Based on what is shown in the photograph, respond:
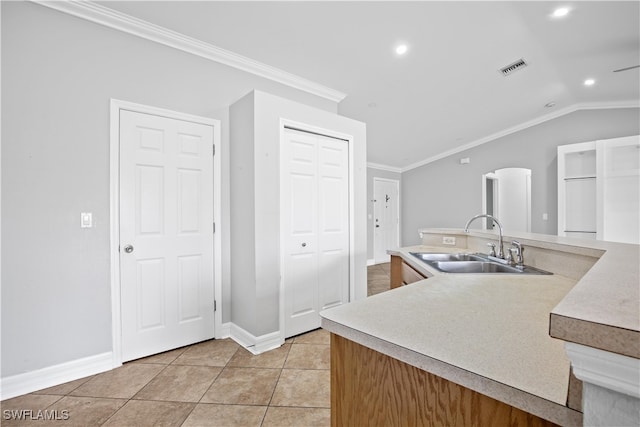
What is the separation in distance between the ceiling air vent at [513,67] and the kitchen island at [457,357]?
3.32 m

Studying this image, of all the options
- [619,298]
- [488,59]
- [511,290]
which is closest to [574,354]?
[619,298]

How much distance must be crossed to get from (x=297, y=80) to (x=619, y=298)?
10.8ft

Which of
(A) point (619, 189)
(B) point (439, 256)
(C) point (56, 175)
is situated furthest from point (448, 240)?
(A) point (619, 189)

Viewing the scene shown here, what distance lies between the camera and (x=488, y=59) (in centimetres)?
325

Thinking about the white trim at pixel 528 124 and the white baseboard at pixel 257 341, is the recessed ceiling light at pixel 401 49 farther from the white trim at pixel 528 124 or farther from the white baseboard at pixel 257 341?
the white trim at pixel 528 124

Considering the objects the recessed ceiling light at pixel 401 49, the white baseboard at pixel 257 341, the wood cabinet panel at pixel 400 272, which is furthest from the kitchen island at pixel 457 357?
the recessed ceiling light at pixel 401 49

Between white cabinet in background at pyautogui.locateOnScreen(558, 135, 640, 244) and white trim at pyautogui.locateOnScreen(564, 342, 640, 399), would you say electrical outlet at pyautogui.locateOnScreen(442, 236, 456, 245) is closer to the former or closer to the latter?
white trim at pyautogui.locateOnScreen(564, 342, 640, 399)

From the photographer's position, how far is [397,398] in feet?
2.59

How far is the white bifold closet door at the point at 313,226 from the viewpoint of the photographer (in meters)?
2.63

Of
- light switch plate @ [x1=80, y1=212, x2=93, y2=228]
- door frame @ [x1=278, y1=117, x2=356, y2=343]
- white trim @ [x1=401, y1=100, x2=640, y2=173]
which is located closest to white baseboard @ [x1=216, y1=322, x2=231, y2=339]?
door frame @ [x1=278, y1=117, x2=356, y2=343]

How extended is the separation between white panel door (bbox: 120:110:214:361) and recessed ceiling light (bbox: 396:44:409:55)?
2.01 m

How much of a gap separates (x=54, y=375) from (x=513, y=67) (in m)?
5.32

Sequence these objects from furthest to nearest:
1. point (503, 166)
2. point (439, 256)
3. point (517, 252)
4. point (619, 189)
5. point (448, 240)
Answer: point (503, 166) → point (619, 189) → point (448, 240) → point (439, 256) → point (517, 252)

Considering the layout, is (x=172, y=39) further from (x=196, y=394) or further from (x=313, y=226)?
(x=196, y=394)
